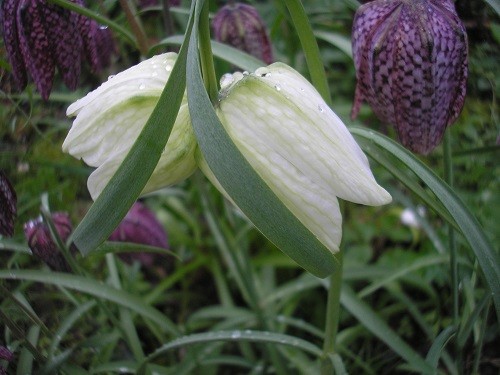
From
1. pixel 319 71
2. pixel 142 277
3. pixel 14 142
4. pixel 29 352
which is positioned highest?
pixel 319 71

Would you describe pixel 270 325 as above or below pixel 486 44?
below

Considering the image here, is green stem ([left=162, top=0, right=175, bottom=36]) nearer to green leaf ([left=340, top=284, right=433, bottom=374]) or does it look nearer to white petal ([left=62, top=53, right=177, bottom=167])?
white petal ([left=62, top=53, right=177, bottom=167])

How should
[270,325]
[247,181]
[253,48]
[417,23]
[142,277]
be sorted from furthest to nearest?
[142,277]
[270,325]
[253,48]
[417,23]
[247,181]

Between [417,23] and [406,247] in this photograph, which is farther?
[406,247]

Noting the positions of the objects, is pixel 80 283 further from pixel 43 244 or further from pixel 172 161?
pixel 172 161

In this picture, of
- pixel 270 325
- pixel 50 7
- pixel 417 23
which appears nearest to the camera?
pixel 417 23

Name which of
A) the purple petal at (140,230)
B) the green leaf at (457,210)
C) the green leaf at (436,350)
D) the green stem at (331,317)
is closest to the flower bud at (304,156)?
the green leaf at (457,210)

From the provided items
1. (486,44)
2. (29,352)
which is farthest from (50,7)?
(486,44)

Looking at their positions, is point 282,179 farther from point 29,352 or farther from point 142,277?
point 142,277
